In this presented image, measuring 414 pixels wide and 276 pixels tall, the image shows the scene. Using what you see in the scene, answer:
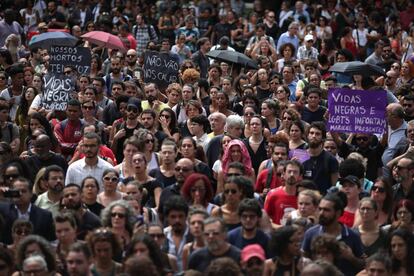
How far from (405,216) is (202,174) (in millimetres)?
2016

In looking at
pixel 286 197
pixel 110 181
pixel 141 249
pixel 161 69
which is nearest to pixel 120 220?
pixel 141 249

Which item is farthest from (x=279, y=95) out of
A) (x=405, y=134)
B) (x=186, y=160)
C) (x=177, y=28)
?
(x=177, y=28)

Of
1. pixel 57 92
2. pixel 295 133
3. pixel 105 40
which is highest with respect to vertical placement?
pixel 105 40

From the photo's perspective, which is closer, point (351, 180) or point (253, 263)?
point (253, 263)

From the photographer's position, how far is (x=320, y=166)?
15.5 m

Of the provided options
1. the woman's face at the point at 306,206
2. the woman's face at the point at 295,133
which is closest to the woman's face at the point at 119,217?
the woman's face at the point at 306,206

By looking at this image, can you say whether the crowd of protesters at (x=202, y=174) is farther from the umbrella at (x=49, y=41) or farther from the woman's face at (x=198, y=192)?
the umbrella at (x=49, y=41)

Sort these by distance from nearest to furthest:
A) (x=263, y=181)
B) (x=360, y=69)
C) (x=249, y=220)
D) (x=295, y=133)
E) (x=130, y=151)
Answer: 1. (x=249, y=220)
2. (x=130, y=151)
3. (x=263, y=181)
4. (x=295, y=133)
5. (x=360, y=69)

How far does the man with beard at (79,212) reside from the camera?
512 inches

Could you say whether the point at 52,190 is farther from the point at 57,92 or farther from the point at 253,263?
the point at 57,92

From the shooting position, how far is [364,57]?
28000 millimetres

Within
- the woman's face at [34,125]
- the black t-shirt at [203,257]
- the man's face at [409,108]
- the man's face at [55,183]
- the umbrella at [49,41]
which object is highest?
the umbrella at [49,41]

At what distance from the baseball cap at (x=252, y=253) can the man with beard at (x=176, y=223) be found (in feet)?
3.23

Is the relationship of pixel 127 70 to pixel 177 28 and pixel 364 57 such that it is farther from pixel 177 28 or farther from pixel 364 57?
pixel 177 28
